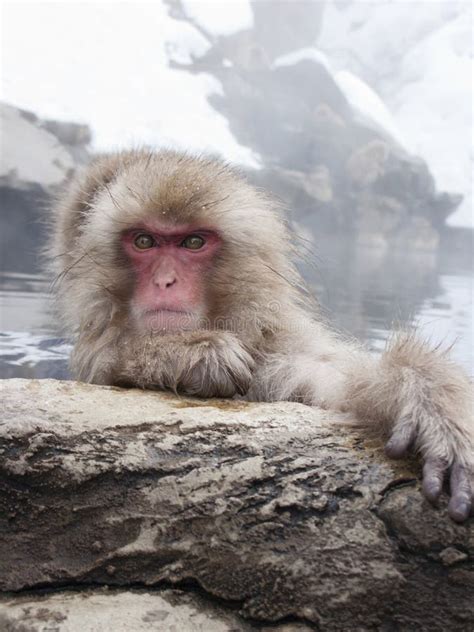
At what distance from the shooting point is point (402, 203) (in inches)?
738

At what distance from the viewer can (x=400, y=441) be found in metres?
1.65

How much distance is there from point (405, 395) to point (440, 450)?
0.67 ft

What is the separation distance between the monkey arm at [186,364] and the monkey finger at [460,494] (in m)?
0.81

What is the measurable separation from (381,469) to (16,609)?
2.92 ft

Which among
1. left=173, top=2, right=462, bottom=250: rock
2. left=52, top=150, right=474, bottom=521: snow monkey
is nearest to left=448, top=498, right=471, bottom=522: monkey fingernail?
left=52, top=150, right=474, bottom=521: snow monkey

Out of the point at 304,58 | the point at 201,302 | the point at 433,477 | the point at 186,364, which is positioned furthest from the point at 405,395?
the point at 304,58

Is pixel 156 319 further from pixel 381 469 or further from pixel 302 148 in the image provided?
pixel 302 148

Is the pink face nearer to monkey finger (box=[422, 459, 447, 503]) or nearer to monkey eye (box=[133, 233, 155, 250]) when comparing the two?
monkey eye (box=[133, 233, 155, 250])

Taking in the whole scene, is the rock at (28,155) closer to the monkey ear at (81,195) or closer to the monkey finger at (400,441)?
the monkey ear at (81,195)

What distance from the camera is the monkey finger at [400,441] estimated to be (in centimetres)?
165

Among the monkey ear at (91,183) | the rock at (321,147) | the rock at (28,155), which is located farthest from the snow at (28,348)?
the rock at (321,147)

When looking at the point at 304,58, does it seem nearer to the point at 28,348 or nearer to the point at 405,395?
the point at 28,348

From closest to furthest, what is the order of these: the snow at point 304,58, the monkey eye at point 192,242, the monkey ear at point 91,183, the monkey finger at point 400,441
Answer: the monkey finger at point 400,441
the monkey eye at point 192,242
the monkey ear at point 91,183
the snow at point 304,58

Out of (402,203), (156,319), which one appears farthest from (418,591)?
(402,203)
